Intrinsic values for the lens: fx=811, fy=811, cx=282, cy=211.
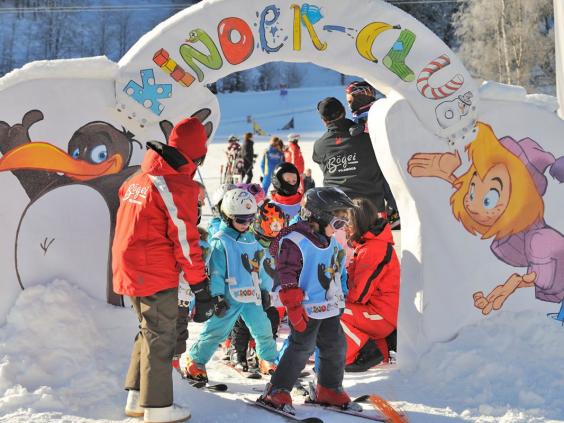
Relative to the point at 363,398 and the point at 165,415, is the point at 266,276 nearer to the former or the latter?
the point at 363,398

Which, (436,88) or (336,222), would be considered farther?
(436,88)

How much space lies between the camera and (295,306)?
4.30 meters

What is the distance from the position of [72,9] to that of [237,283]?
→ 53586mm

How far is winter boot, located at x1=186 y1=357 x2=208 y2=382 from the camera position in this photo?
5.01m

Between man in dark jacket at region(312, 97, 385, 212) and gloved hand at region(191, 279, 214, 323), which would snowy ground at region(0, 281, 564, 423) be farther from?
man in dark jacket at region(312, 97, 385, 212)

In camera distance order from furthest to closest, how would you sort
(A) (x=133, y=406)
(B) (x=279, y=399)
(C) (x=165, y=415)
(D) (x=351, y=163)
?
(D) (x=351, y=163)
(B) (x=279, y=399)
(A) (x=133, y=406)
(C) (x=165, y=415)

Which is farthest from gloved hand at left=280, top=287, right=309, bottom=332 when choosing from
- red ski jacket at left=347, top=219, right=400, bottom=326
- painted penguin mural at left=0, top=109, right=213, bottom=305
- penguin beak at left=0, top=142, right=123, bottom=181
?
penguin beak at left=0, top=142, right=123, bottom=181

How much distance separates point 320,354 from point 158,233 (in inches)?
47.7

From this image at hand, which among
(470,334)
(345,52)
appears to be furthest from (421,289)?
(345,52)

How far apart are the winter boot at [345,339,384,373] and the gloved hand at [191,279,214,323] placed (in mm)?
1616

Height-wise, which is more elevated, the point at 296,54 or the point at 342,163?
the point at 296,54

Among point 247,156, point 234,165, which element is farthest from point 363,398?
point 234,165

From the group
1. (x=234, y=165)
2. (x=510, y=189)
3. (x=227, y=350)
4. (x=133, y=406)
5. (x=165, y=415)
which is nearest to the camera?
(x=165, y=415)

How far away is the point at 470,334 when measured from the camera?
5312mm
